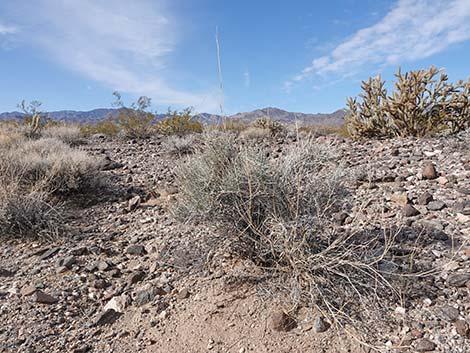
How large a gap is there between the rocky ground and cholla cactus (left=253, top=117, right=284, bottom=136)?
6318mm

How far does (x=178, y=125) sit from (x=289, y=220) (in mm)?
7963

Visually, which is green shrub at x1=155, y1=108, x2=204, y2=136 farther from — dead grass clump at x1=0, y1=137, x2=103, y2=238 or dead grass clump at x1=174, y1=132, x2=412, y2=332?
dead grass clump at x1=174, y1=132, x2=412, y2=332

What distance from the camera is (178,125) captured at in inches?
393

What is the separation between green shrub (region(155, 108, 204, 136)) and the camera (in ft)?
32.3

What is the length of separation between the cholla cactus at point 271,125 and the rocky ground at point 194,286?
249 inches

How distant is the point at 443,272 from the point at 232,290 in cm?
147

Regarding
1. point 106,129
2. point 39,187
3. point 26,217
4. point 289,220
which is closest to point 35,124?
point 106,129

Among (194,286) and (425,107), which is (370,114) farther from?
(194,286)

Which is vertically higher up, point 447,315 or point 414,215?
point 414,215

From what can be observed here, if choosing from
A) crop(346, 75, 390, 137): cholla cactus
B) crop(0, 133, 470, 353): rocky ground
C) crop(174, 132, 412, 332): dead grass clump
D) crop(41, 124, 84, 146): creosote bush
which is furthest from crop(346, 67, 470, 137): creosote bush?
crop(41, 124, 84, 146): creosote bush

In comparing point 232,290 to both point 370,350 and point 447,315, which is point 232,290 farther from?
point 447,315

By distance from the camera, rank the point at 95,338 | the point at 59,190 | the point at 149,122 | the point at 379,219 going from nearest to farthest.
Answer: the point at 95,338 < the point at 379,219 < the point at 59,190 < the point at 149,122

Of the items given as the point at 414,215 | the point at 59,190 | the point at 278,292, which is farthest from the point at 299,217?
the point at 59,190

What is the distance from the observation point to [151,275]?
2.83 meters
